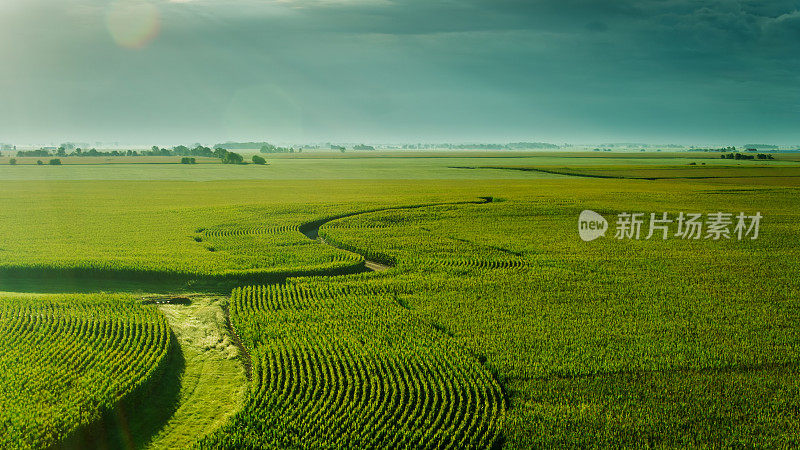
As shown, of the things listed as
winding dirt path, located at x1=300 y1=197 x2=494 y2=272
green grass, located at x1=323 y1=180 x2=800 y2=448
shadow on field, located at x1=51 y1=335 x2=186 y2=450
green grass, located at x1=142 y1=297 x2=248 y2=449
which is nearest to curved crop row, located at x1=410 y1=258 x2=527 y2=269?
green grass, located at x1=323 y1=180 x2=800 y2=448

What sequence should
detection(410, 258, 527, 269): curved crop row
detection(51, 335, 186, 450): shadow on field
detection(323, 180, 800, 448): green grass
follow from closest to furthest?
detection(51, 335, 186, 450): shadow on field, detection(323, 180, 800, 448): green grass, detection(410, 258, 527, 269): curved crop row

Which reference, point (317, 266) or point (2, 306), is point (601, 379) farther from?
point (2, 306)

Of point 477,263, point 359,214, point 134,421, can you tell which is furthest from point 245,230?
point 134,421

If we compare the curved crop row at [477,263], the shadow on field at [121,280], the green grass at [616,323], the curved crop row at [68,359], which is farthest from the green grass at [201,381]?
the curved crop row at [477,263]

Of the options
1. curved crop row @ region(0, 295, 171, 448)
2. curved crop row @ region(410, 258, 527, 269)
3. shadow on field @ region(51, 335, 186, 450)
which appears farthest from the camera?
curved crop row @ region(410, 258, 527, 269)

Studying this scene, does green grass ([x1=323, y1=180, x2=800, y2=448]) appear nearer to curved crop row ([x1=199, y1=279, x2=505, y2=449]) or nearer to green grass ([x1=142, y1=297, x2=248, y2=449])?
curved crop row ([x1=199, y1=279, x2=505, y2=449])

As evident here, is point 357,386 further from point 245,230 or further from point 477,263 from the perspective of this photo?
point 245,230

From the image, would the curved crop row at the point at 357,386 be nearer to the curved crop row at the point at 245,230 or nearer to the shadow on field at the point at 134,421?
the shadow on field at the point at 134,421
